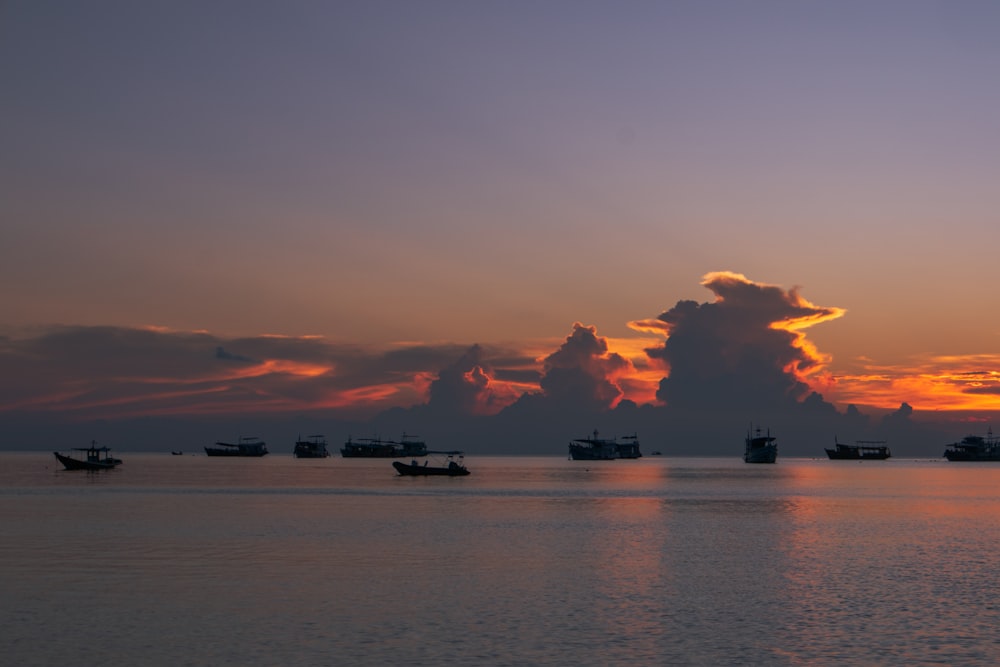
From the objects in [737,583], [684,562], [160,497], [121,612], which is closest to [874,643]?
[737,583]

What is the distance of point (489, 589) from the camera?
5197 centimetres

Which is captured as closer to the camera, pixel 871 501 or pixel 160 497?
pixel 160 497

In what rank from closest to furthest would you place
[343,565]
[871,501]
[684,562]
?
1. [343,565]
2. [684,562]
3. [871,501]

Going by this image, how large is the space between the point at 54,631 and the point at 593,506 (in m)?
95.1

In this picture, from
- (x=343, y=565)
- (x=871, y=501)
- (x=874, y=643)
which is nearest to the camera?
(x=874, y=643)

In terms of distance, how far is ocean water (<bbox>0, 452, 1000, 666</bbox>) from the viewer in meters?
37.2

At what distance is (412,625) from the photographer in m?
41.7

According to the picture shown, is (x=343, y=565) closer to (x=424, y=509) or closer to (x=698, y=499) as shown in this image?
(x=424, y=509)

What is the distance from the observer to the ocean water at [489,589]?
122ft

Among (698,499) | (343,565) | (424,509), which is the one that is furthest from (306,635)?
(698,499)

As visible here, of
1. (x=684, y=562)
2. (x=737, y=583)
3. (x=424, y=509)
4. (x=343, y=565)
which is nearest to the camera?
(x=737, y=583)

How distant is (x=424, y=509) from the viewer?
4599 inches

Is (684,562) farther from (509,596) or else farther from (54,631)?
(54,631)

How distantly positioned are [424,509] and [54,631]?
7795 centimetres
